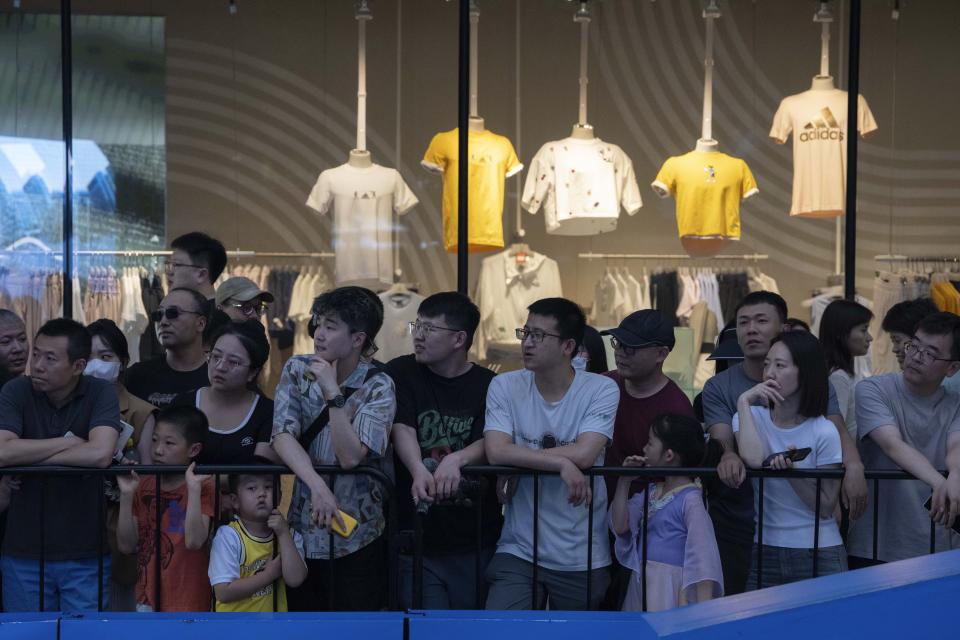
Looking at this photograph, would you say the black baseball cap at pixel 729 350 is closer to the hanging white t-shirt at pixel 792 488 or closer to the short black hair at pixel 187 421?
the hanging white t-shirt at pixel 792 488

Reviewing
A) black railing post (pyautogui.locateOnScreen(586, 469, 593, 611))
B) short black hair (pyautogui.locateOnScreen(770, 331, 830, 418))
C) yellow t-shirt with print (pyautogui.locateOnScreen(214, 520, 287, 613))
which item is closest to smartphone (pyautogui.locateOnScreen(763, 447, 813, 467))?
short black hair (pyautogui.locateOnScreen(770, 331, 830, 418))

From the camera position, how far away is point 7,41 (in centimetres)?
827

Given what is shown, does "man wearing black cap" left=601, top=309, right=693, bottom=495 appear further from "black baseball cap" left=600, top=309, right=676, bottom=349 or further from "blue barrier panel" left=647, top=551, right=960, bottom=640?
"blue barrier panel" left=647, top=551, right=960, bottom=640

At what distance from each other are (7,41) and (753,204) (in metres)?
4.87

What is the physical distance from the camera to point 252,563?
463 cm

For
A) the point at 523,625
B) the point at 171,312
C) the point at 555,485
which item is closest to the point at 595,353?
the point at 555,485

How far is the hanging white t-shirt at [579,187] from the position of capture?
8.34 m

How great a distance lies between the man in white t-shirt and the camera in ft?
15.8

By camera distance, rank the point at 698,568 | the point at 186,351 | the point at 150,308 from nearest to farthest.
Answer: the point at 698,568 → the point at 186,351 → the point at 150,308

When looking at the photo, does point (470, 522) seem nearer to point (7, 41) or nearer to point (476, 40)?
point (476, 40)

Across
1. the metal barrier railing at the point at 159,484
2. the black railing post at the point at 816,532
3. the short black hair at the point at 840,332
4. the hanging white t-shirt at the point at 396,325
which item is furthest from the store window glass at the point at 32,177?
the black railing post at the point at 816,532

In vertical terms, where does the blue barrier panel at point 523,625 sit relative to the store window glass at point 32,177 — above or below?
below

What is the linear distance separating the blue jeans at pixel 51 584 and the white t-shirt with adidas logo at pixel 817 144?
526 centimetres

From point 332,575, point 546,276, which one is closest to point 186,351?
point 332,575
